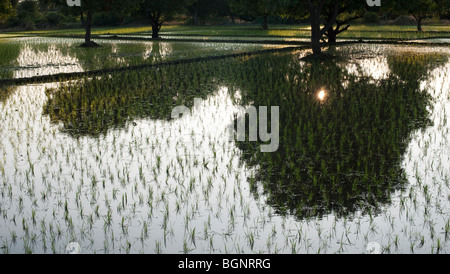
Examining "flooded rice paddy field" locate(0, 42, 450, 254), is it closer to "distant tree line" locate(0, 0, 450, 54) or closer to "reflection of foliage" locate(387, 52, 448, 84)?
"reflection of foliage" locate(387, 52, 448, 84)


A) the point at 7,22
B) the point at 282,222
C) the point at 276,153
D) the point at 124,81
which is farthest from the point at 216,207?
the point at 7,22

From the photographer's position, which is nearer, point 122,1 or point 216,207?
point 216,207

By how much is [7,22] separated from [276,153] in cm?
6549

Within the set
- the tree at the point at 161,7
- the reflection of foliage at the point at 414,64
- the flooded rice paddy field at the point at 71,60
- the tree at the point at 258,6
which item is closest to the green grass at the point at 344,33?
the tree at the point at 161,7

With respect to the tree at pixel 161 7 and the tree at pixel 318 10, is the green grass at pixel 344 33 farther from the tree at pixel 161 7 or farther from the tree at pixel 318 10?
the tree at pixel 318 10

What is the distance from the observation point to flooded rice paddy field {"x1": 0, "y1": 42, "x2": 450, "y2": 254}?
5.50 meters

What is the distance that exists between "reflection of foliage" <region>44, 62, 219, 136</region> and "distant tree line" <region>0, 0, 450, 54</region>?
792cm

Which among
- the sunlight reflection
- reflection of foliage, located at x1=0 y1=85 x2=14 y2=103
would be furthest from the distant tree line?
reflection of foliage, located at x1=0 y1=85 x2=14 y2=103

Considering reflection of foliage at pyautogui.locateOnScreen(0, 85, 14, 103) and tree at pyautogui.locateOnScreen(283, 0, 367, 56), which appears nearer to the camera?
reflection of foliage at pyautogui.locateOnScreen(0, 85, 14, 103)

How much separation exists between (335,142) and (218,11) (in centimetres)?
6270

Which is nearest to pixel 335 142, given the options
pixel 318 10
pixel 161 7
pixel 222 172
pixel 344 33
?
pixel 222 172

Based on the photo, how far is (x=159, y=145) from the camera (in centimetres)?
938
